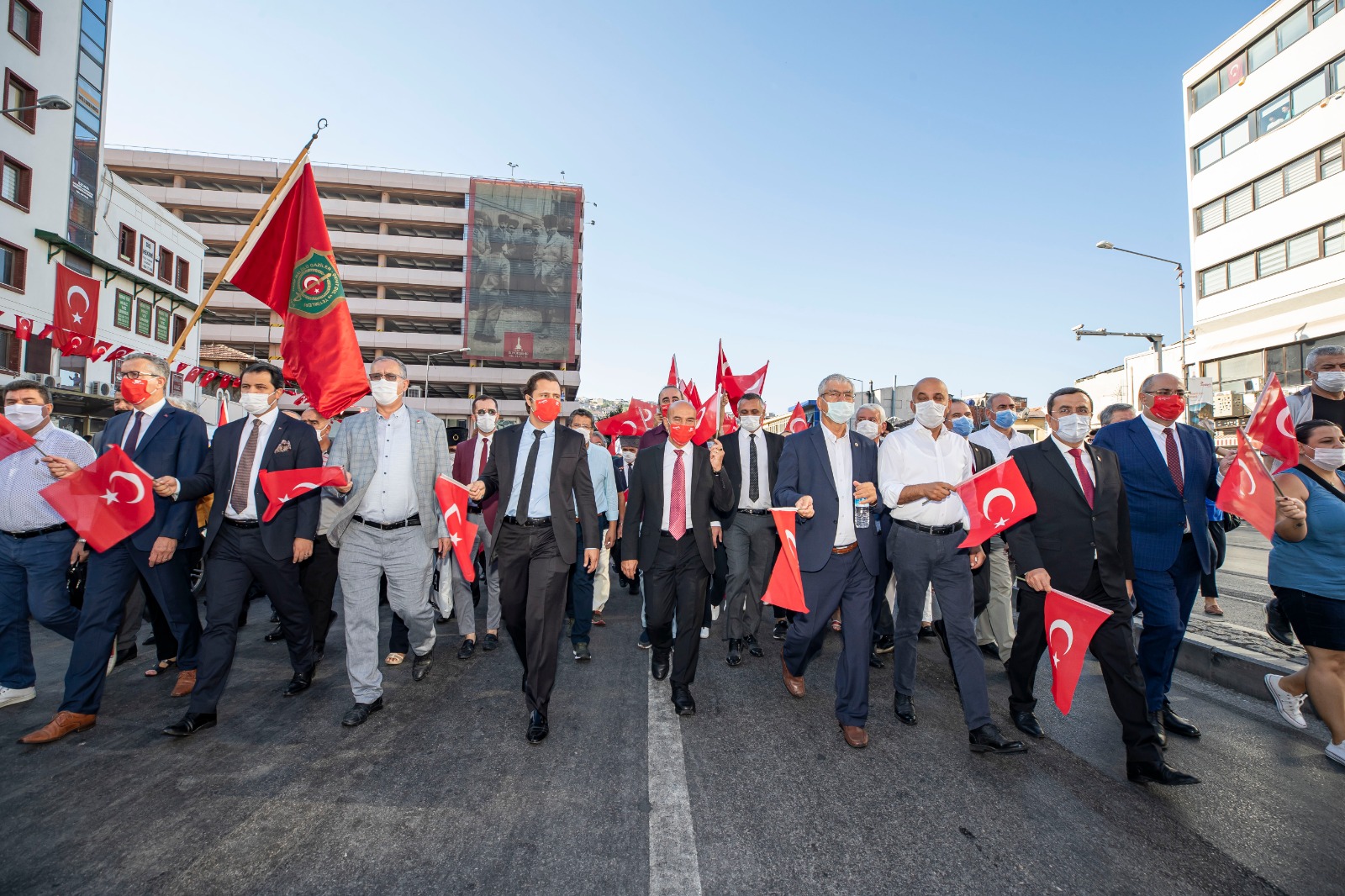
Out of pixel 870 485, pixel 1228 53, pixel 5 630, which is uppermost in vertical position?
pixel 1228 53

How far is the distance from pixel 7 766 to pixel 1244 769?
6.41m

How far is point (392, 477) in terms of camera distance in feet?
14.6

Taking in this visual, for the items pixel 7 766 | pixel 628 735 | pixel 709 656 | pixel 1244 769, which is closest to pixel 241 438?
pixel 7 766

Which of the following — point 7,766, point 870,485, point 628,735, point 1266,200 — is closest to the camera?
point 7,766

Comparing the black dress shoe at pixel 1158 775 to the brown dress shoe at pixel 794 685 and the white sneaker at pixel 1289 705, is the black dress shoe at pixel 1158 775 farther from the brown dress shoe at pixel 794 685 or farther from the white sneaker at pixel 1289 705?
the brown dress shoe at pixel 794 685

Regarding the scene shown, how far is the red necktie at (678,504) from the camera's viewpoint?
462 cm

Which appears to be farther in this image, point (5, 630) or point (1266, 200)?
point (1266, 200)

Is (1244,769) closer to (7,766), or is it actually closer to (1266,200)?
(7,766)

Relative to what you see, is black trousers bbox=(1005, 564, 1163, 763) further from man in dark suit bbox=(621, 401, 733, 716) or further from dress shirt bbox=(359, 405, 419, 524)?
dress shirt bbox=(359, 405, 419, 524)

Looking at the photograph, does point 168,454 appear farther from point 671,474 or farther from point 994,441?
point 994,441

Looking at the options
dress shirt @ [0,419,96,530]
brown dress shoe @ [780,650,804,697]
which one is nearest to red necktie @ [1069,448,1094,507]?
brown dress shoe @ [780,650,804,697]

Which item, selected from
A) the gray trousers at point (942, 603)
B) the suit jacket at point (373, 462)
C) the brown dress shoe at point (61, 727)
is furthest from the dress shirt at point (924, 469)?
the brown dress shoe at point (61, 727)

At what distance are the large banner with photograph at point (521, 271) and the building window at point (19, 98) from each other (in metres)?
36.6

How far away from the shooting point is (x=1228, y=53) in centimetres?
2741
